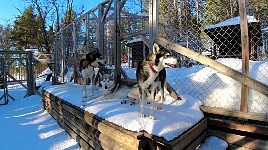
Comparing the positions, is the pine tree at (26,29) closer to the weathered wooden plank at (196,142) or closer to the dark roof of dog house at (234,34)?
the dark roof of dog house at (234,34)

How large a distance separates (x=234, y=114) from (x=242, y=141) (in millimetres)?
391

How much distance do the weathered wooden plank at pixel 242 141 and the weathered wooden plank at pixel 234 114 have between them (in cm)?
28

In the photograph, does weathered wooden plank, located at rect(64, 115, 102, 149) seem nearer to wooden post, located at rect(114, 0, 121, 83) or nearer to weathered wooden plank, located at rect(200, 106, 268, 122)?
wooden post, located at rect(114, 0, 121, 83)

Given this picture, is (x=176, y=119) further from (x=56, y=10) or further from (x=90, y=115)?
(x=56, y=10)

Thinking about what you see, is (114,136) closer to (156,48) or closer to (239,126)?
(156,48)

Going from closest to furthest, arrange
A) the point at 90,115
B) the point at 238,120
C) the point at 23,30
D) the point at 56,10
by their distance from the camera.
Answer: the point at 238,120
the point at 90,115
the point at 56,10
the point at 23,30

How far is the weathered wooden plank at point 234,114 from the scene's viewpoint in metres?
3.16

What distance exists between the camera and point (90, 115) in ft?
12.7

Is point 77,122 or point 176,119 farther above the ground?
point 176,119

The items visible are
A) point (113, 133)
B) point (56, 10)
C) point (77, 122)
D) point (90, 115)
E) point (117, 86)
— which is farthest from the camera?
point (56, 10)

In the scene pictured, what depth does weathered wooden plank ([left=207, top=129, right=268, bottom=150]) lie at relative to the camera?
309 cm

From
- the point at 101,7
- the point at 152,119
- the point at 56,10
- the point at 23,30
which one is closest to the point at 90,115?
the point at 152,119

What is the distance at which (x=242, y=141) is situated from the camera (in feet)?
10.7

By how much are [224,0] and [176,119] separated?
10.2 metres
